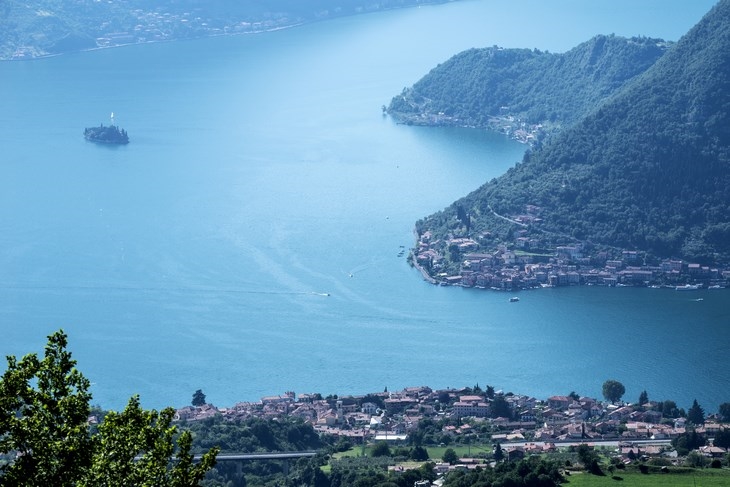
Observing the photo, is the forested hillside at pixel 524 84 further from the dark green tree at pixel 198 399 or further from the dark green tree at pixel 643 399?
the dark green tree at pixel 198 399

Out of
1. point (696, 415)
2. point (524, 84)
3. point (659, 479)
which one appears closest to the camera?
point (659, 479)

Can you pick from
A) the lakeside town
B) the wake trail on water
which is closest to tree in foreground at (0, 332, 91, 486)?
the lakeside town

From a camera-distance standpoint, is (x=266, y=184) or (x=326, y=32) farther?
(x=326, y=32)

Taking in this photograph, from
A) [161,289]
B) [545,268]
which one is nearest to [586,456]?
[545,268]

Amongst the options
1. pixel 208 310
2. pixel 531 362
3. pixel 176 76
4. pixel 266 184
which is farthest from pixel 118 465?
pixel 176 76

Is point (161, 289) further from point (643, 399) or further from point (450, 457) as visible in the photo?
point (450, 457)

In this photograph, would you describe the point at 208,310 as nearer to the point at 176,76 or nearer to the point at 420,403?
the point at 420,403

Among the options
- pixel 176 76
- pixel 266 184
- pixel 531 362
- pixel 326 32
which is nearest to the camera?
pixel 531 362
